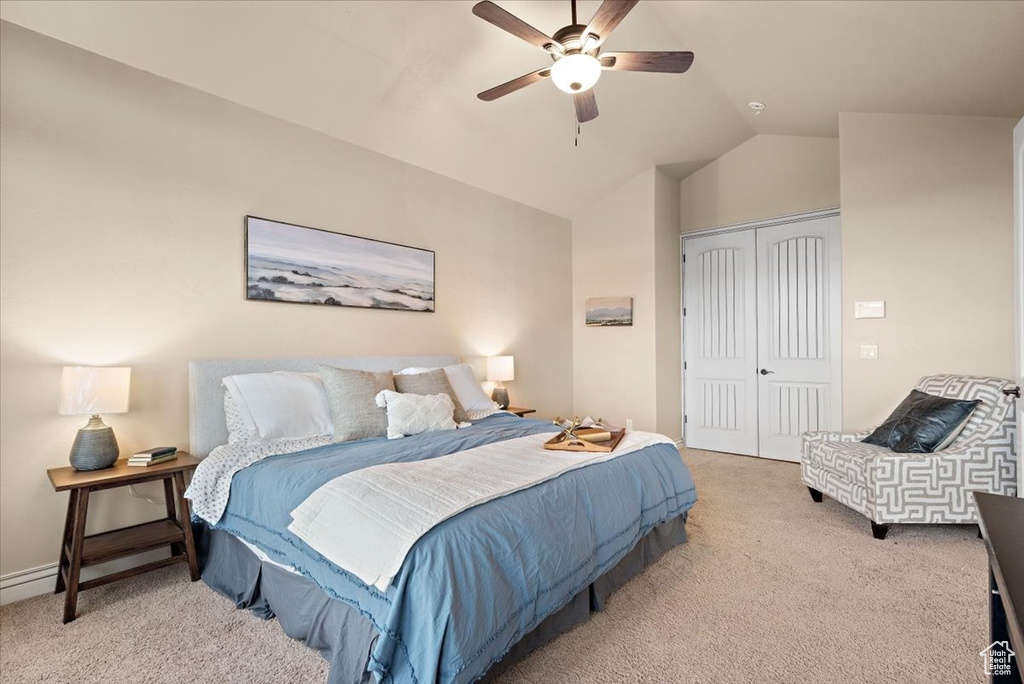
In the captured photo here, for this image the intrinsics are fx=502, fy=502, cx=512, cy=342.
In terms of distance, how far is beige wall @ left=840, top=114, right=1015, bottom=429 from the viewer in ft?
11.3

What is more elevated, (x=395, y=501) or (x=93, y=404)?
(x=93, y=404)

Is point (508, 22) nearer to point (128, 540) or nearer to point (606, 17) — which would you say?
point (606, 17)

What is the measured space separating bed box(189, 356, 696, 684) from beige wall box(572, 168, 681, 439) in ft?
8.42

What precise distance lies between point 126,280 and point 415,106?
2.12 m

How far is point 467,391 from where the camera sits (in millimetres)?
3779

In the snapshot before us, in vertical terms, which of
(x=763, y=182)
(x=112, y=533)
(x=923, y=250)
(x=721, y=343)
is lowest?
(x=112, y=533)

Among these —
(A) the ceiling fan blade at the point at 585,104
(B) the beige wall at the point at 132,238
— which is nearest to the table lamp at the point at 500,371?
(B) the beige wall at the point at 132,238

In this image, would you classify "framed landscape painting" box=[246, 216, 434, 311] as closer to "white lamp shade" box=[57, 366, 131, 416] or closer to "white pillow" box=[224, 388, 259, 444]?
"white pillow" box=[224, 388, 259, 444]

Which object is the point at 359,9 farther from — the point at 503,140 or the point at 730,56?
the point at 730,56

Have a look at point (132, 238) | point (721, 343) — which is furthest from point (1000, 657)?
point (721, 343)

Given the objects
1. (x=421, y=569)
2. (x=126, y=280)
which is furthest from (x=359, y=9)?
(x=421, y=569)

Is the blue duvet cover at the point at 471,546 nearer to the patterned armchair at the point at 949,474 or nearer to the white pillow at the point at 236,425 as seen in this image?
the white pillow at the point at 236,425

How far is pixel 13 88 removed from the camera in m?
2.38

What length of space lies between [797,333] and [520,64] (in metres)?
3.61
